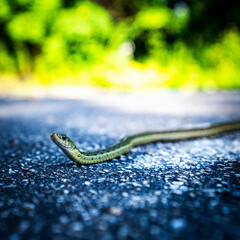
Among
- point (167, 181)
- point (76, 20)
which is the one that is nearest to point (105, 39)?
point (76, 20)

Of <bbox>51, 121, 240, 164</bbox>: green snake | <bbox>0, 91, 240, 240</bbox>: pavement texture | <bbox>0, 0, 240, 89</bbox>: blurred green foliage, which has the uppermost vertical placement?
<bbox>0, 0, 240, 89</bbox>: blurred green foliage

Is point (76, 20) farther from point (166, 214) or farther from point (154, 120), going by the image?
point (166, 214)

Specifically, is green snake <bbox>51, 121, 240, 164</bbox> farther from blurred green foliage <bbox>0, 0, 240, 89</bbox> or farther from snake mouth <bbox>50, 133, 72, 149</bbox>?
blurred green foliage <bbox>0, 0, 240, 89</bbox>

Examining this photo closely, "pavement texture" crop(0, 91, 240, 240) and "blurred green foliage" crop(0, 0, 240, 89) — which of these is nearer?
"pavement texture" crop(0, 91, 240, 240)

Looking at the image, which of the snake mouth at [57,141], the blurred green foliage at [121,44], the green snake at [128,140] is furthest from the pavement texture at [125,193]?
the blurred green foliage at [121,44]

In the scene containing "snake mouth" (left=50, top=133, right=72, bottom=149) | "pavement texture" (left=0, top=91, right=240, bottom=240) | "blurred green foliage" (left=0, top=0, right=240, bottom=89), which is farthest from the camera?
"blurred green foliage" (left=0, top=0, right=240, bottom=89)

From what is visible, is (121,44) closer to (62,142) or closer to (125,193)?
(62,142)

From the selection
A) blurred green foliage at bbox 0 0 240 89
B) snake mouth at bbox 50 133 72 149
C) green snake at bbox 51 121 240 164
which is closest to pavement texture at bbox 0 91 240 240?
green snake at bbox 51 121 240 164
